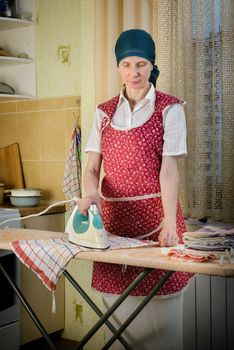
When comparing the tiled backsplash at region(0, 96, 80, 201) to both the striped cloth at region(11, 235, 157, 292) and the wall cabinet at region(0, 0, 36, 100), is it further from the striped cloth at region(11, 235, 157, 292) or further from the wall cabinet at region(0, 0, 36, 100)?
the striped cloth at region(11, 235, 157, 292)

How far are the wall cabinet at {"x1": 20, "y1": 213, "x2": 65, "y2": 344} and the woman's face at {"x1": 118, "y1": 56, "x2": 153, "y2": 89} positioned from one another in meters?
1.37

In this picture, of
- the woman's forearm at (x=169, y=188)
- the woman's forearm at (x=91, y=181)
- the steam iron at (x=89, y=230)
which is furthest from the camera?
the woman's forearm at (x=91, y=181)

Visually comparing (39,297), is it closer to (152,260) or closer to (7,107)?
(7,107)

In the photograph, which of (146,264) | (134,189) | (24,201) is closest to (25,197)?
(24,201)

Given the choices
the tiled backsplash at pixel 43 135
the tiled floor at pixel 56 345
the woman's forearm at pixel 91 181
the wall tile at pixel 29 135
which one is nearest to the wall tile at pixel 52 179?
the tiled backsplash at pixel 43 135

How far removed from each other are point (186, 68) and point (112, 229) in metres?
1.00

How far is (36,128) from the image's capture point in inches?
154

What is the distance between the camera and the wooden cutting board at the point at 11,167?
3926 millimetres

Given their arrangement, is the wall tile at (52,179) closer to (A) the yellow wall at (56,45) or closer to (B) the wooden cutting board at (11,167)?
(B) the wooden cutting board at (11,167)

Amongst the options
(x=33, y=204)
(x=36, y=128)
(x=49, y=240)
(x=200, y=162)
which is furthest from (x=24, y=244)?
(x=36, y=128)

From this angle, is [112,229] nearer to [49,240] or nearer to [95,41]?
[49,240]

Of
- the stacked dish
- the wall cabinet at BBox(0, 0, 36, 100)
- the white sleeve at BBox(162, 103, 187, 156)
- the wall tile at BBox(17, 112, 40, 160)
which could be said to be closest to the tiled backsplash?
the wall tile at BBox(17, 112, 40, 160)

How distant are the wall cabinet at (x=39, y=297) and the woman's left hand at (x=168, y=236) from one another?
1.39 metres

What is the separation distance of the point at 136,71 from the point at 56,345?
1.98 m
